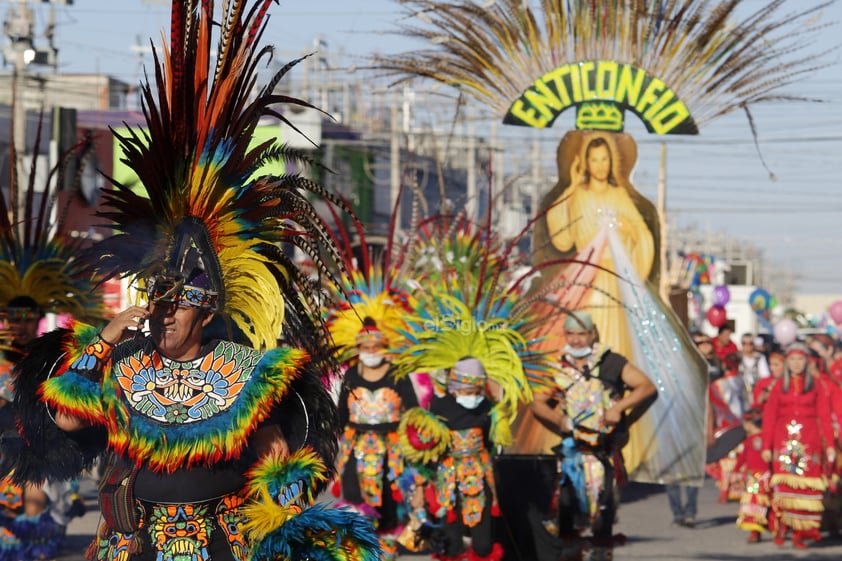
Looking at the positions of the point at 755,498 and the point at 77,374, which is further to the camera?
the point at 755,498

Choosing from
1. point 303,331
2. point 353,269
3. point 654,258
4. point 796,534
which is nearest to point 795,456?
point 796,534

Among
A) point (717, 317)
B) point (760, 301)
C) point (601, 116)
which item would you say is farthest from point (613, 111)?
point (760, 301)

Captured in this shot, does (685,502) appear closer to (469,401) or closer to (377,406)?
(377,406)

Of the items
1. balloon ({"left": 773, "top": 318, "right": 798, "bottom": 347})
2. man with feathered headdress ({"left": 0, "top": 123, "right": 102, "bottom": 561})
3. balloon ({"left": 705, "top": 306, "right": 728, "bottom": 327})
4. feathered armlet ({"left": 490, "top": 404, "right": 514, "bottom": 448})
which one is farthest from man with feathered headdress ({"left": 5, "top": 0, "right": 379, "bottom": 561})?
balloon ({"left": 705, "top": 306, "right": 728, "bottom": 327})

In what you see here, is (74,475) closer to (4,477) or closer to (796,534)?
(4,477)

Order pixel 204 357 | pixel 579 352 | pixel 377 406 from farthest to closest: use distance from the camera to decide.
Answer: pixel 377 406 → pixel 579 352 → pixel 204 357

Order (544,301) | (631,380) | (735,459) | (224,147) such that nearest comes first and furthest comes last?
(224,147) < (631,380) < (544,301) < (735,459)

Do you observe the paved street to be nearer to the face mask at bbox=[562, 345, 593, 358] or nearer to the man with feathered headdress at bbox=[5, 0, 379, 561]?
the face mask at bbox=[562, 345, 593, 358]

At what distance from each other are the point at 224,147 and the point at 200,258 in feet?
1.36

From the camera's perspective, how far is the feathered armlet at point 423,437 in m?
10.7

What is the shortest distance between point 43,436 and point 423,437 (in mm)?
5561

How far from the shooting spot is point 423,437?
10773mm

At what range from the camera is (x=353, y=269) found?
12.9 meters

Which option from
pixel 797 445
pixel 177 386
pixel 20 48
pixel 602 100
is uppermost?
pixel 20 48
